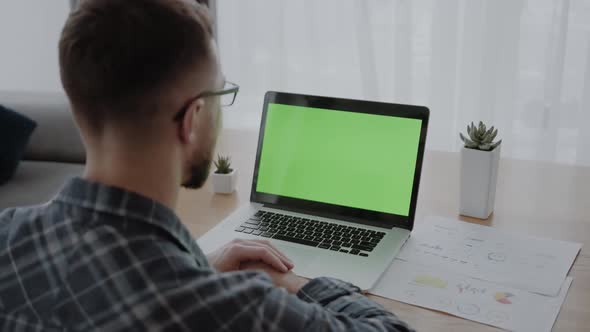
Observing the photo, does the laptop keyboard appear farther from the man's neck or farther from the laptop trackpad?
the man's neck

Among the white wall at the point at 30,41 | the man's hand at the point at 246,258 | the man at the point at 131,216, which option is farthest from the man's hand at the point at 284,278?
the white wall at the point at 30,41

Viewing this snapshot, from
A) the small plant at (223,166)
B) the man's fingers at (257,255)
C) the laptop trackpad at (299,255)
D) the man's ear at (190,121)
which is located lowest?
the laptop trackpad at (299,255)

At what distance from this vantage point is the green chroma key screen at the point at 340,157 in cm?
139

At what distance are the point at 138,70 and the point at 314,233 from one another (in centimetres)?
64

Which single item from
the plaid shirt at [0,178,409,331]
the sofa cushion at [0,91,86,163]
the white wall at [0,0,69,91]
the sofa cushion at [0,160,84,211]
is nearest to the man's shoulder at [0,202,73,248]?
the plaid shirt at [0,178,409,331]

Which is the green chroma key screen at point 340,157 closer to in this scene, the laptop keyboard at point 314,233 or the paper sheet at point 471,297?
the laptop keyboard at point 314,233

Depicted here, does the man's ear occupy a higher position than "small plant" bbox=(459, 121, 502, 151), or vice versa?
the man's ear

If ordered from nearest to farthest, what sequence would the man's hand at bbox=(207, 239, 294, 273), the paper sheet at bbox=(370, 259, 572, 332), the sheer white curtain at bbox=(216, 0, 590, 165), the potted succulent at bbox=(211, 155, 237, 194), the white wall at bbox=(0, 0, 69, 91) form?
1. the paper sheet at bbox=(370, 259, 572, 332)
2. the man's hand at bbox=(207, 239, 294, 273)
3. the potted succulent at bbox=(211, 155, 237, 194)
4. the sheer white curtain at bbox=(216, 0, 590, 165)
5. the white wall at bbox=(0, 0, 69, 91)

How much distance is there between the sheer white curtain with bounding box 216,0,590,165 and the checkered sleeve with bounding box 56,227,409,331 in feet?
7.58

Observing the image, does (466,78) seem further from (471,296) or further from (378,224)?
(471,296)

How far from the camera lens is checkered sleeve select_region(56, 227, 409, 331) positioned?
758 mm

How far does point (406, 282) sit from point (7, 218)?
66 centimetres

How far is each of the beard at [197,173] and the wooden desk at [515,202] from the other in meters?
0.37

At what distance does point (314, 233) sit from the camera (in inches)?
53.4
